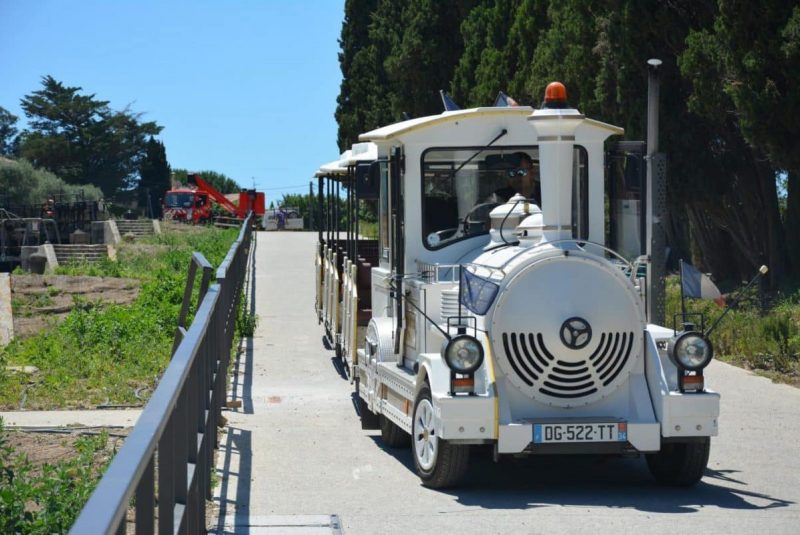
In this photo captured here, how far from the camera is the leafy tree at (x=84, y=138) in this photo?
8981 centimetres

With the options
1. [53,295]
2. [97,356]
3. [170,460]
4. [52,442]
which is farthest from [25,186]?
[170,460]

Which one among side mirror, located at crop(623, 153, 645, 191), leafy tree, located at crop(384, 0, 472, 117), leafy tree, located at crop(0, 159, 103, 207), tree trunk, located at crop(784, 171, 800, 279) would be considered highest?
leafy tree, located at crop(384, 0, 472, 117)

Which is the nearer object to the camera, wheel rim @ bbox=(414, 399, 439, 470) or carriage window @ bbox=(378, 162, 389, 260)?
wheel rim @ bbox=(414, 399, 439, 470)

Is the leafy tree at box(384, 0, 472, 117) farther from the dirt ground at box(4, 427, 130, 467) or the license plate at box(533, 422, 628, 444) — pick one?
the license plate at box(533, 422, 628, 444)

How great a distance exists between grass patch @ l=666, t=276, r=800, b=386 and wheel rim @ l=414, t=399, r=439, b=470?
6.19 metres

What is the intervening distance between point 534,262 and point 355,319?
520 centimetres

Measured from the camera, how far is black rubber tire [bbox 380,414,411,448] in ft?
33.9

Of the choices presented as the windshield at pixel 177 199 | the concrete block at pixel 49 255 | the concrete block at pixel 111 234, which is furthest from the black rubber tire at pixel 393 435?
the windshield at pixel 177 199

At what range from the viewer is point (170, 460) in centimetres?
491

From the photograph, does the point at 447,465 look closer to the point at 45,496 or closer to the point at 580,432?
the point at 580,432

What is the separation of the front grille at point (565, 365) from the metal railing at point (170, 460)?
205 cm

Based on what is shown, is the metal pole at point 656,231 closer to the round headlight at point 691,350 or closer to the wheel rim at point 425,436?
the round headlight at point 691,350

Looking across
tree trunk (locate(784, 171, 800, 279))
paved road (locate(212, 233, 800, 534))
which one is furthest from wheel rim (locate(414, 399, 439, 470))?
tree trunk (locate(784, 171, 800, 279))

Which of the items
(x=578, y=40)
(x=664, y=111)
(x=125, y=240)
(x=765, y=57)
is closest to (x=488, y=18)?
(x=578, y=40)
